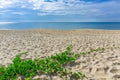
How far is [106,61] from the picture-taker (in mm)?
4934

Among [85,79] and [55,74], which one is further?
[55,74]

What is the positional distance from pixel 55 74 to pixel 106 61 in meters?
1.59

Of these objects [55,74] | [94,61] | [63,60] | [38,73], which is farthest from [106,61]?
[38,73]

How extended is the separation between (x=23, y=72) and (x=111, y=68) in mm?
2060

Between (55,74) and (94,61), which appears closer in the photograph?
(55,74)

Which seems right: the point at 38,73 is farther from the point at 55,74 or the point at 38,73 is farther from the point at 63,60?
the point at 63,60

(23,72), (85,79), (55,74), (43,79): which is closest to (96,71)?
(85,79)

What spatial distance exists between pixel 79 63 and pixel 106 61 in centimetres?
73

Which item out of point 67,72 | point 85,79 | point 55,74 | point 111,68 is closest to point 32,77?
point 55,74

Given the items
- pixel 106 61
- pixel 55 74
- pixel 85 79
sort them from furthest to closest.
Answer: pixel 106 61
pixel 55 74
pixel 85 79

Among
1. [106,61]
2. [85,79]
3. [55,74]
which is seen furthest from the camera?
[106,61]

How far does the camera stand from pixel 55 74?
414cm

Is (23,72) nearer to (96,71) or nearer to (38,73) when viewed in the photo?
(38,73)

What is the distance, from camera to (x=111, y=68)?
4293 mm
